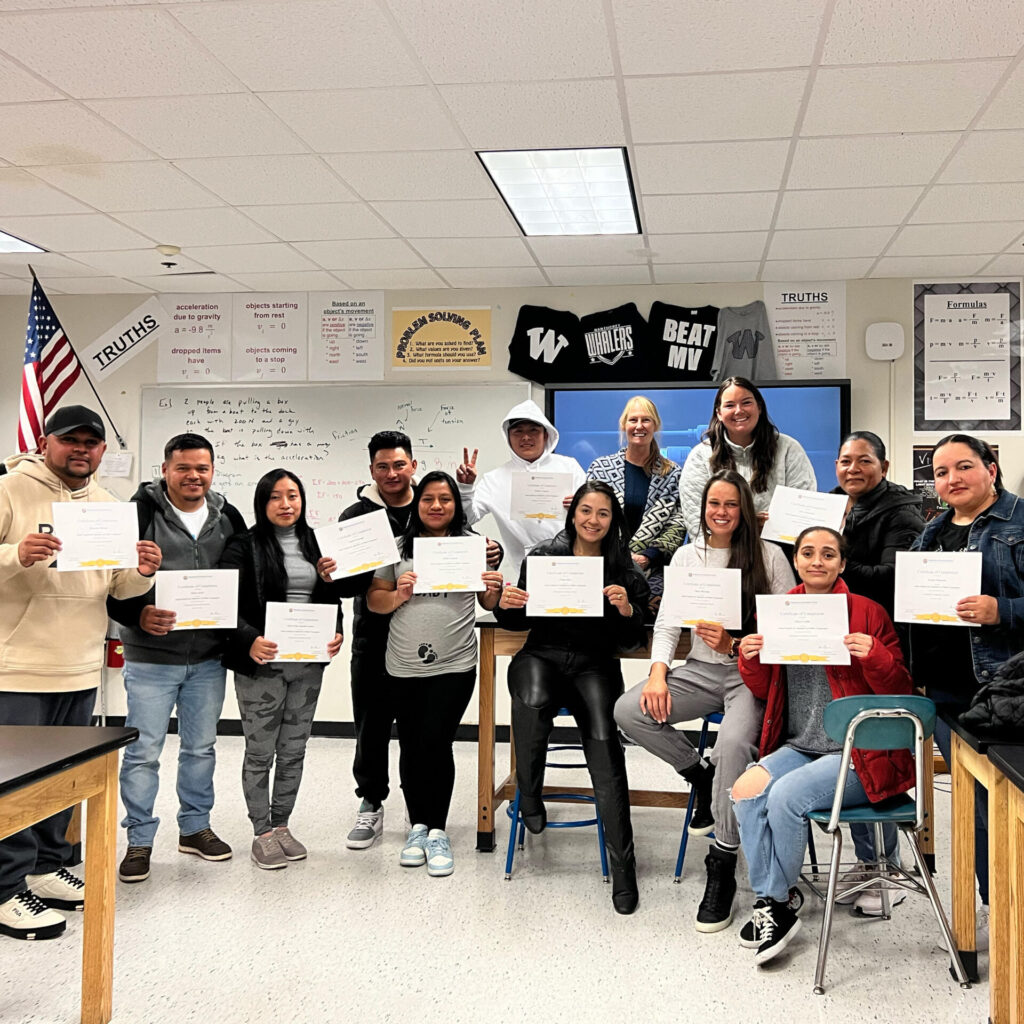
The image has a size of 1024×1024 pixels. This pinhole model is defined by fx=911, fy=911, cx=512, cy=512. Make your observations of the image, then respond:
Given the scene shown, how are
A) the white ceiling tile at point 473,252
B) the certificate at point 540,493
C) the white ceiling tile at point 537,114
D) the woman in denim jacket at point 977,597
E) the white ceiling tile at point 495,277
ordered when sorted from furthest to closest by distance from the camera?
the white ceiling tile at point 495,277
the white ceiling tile at point 473,252
the certificate at point 540,493
the white ceiling tile at point 537,114
the woman in denim jacket at point 977,597

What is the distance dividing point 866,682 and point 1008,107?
194cm

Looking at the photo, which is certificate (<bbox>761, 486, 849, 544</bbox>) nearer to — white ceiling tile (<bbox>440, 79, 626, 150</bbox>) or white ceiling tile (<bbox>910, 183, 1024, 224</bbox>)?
white ceiling tile (<bbox>440, 79, 626, 150</bbox>)

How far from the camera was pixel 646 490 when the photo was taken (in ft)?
12.4

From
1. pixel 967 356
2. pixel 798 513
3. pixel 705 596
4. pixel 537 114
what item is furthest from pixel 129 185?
pixel 967 356

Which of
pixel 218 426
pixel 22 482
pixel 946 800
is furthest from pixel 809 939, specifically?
pixel 218 426

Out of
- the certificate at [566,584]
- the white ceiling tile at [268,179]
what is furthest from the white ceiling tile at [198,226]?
the certificate at [566,584]

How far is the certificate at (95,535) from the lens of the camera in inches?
111

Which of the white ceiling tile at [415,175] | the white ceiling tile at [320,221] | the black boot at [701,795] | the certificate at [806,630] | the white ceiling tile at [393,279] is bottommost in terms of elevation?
the black boot at [701,795]

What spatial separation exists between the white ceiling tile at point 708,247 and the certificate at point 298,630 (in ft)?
8.08

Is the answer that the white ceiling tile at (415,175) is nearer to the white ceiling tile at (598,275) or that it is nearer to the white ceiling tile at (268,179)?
the white ceiling tile at (268,179)

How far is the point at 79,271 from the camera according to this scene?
5.16 meters

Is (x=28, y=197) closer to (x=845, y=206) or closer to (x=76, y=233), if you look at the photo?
(x=76, y=233)

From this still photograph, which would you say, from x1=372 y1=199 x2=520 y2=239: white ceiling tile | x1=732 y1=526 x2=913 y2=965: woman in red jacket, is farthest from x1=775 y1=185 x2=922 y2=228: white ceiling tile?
x1=732 y1=526 x2=913 y2=965: woman in red jacket

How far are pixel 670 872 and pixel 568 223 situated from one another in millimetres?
2845
